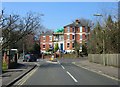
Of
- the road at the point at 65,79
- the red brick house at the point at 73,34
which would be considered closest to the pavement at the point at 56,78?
the road at the point at 65,79

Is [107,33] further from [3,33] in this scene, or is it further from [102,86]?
[102,86]

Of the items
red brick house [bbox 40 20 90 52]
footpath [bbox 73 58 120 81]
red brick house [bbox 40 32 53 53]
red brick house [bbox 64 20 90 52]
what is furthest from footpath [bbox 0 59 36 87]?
red brick house [bbox 40 32 53 53]

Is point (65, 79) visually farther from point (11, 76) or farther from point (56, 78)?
point (11, 76)

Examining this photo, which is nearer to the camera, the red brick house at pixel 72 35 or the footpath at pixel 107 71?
the footpath at pixel 107 71

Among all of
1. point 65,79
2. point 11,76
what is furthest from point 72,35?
point 65,79

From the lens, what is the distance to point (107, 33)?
46.5 meters

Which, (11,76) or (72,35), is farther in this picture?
(72,35)

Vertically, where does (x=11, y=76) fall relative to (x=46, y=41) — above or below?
below

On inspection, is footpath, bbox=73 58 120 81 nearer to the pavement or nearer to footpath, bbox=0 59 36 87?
the pavement

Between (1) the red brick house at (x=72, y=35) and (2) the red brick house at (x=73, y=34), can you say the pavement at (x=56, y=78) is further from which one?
(2) the red brick house at (x=73, y=34)

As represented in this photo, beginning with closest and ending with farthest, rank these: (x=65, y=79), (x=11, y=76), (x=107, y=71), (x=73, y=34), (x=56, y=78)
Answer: (x=65, y=79) < (x=56, y=78) < (x=11, y=76) < (x=107, y=71) < (x=73, y=34)

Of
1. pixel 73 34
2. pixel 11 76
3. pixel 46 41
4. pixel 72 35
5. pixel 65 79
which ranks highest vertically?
pixel 73 34

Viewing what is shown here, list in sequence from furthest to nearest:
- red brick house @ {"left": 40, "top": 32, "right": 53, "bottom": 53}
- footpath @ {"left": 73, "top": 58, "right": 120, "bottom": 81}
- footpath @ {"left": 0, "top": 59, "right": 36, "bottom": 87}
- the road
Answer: red brick house @ {"left": 40, "top": 32, "right": 53, "bottom": 53}, footpath @ {"left": 73, "top": 58, "right": 120, "bottom": 81}, the road, footpath @ {"left": 0, "top": 59, "right": 36, "bottom": 87}

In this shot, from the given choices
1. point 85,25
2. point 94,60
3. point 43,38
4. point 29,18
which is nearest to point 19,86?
point 29,18
